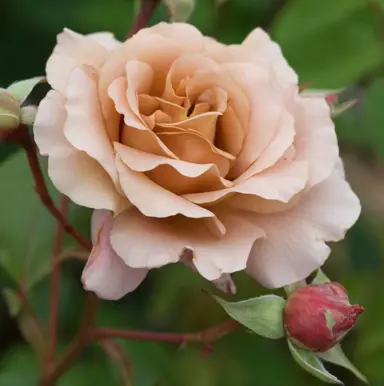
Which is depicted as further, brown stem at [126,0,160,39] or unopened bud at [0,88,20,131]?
brown stem at [126,0,160,39]

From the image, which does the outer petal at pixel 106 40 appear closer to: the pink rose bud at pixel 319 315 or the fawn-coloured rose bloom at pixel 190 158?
the fawn-coloured rose bloom at pixel 190 158

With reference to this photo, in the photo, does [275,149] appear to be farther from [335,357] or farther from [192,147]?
[335,357]

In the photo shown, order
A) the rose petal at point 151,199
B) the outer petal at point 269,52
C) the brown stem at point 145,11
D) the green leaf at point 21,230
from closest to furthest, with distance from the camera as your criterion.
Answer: the rose petal at point 151,199
the outer petal at point 269,52
the brown stem at point 145,11
the green leaf at point 21,230

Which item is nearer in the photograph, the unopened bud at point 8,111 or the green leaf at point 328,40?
the unopened bud at point 8,111

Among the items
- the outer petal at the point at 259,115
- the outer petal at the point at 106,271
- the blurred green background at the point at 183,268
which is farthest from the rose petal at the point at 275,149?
the blurred green background at the point at 183,268

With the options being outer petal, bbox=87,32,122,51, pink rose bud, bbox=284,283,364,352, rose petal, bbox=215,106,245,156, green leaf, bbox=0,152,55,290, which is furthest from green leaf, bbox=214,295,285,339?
green leaf, bbox=0,152,55,290

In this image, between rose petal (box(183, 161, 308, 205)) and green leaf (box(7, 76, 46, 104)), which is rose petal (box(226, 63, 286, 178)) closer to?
rose petal (box(183, 161, 308, 205))

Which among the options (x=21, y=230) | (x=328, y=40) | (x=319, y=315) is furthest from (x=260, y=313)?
(x=328, y=40)

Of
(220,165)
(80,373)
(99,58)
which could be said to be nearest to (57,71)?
(99,58)
